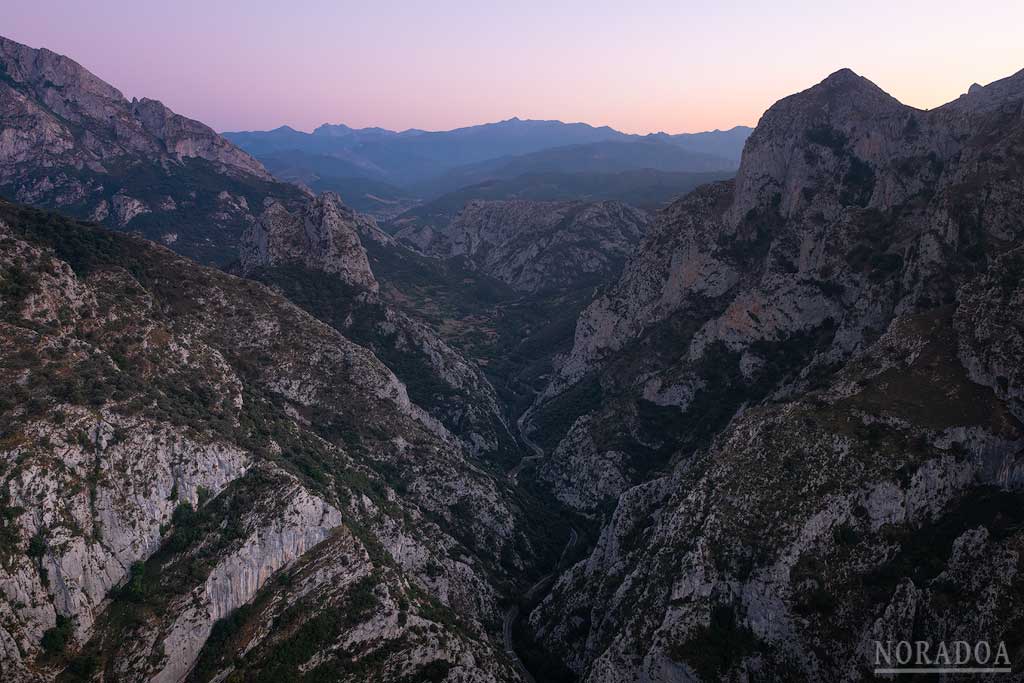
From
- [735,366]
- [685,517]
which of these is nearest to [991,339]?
[685,517]

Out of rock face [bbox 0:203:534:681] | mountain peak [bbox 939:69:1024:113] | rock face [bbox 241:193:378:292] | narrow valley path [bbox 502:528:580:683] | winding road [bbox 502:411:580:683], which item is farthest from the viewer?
rock face [bbox 241:193:378:292]

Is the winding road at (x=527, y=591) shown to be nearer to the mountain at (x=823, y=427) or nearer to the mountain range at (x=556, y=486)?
the mountain range at (x=556, y=486)

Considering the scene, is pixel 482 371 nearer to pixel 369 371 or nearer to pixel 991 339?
pixel 369 371

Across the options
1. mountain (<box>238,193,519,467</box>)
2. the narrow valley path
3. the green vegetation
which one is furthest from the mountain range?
mountain (<box>238,193,519,467</box>)

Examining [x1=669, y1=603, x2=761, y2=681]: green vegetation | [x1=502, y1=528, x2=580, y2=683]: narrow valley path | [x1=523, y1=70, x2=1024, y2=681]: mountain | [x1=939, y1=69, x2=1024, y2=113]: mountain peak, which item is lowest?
[x1=502, y1=528, x2=580, y2=683]: narrow valley path

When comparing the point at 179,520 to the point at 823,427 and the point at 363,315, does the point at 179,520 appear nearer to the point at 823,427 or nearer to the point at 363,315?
the point at 823,427

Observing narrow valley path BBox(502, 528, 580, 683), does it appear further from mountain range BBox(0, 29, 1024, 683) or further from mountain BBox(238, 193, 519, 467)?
mountain BBox(238, 193, 519, 467)
